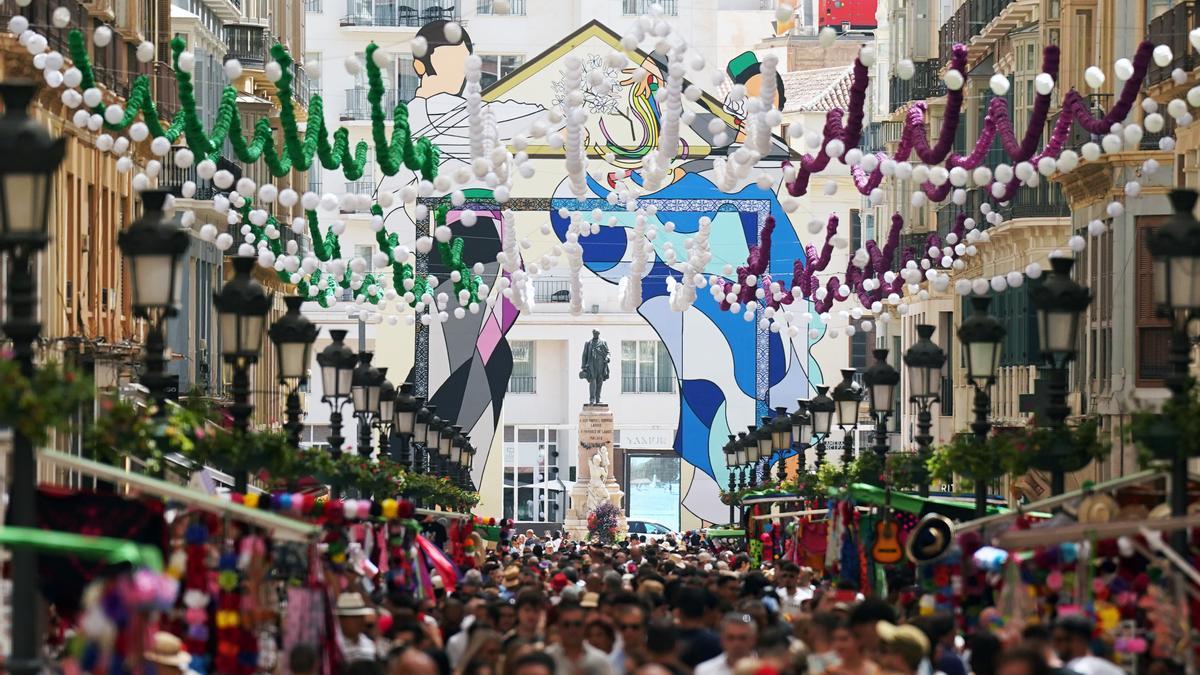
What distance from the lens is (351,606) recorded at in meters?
15.8

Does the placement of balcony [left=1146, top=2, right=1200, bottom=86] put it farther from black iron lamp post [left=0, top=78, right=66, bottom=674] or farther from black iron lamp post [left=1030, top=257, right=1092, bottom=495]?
black iron lamp post [left=0, top=78, right=66, bottom=674]

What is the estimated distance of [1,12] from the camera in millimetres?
29453

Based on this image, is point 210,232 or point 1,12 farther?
point 1,12

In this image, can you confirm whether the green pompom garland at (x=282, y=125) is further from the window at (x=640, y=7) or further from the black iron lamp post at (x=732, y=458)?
the window at (x=640, y=7)

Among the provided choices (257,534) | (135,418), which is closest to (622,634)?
(257,534)

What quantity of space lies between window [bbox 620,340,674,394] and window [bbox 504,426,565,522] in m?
2.84

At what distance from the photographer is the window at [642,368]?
82.1m

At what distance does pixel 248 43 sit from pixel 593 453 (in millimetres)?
31185

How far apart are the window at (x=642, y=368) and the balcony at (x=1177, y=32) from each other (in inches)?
1932

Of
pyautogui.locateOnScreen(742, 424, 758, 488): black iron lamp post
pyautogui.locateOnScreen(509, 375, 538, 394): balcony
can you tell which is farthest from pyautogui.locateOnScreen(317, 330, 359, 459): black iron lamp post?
pyautogui.locateOnScreen(509, 375, 538, 394): balcony

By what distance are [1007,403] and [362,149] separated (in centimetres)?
2054

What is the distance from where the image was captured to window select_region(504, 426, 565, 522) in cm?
8156

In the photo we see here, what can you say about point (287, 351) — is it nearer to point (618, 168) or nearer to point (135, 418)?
point (135, 418)

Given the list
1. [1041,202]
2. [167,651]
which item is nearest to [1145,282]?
[1041,202]
